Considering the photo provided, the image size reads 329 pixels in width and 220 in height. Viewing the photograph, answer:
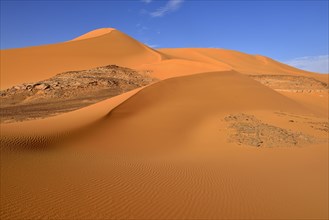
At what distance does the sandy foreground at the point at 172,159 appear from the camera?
16.4ft

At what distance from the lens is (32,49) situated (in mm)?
38719

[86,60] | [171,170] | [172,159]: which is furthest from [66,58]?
[171,170]

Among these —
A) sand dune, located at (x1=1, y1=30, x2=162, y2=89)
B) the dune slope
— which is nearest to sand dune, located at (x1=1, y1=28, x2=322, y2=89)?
sand dune, located at (x1=1, y1=30, x2=162, y2=89)

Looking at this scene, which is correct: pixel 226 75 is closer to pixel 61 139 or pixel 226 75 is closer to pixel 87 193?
pixel 61 139

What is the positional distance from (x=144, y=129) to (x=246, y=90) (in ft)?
30.4

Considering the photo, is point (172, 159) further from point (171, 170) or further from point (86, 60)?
point (86, 60)

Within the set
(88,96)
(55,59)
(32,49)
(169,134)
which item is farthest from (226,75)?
(32,49)

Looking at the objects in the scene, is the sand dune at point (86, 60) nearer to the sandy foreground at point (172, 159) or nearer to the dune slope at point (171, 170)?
the sandy foreground at point (172, 159)

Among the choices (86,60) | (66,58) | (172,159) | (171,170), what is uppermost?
(66,58)

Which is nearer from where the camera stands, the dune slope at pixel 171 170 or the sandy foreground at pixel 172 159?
the dune slope at pixel 171 170

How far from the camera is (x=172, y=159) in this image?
8195 mm

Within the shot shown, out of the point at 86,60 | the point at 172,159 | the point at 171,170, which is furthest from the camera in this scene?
the point at 86,60

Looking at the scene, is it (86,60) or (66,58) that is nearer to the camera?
(86,60)

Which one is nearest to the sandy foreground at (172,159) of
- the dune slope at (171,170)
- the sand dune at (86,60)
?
the dune slope at (171,170)
